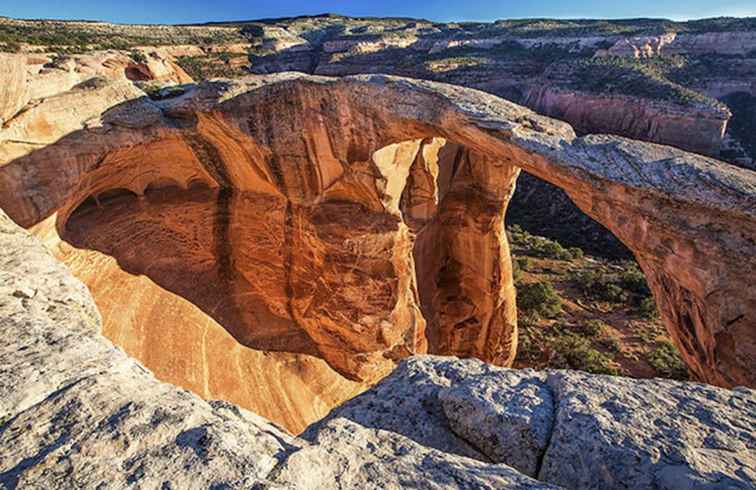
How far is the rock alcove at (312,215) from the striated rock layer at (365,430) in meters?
2.84

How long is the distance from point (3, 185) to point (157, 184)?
3.31 meters

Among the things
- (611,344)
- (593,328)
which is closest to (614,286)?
(593,328)

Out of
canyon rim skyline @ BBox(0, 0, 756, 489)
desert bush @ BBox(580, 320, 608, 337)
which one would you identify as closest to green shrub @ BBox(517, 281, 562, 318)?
canyon rim skyline @ BBox(0, 0, 756, 489)

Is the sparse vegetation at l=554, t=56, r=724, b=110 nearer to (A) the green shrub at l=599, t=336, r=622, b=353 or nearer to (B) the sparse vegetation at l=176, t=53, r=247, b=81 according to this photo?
(A) the green shrub at l=599, t=336, r=622, b=353

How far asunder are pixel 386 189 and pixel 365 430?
6936 millimetres

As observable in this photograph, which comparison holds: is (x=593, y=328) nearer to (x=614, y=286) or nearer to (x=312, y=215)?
(x=614, y=286)

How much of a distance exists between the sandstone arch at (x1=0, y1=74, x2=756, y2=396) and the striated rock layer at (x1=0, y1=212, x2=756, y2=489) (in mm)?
2643

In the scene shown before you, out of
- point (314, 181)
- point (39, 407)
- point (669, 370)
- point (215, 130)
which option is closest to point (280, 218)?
point (314, 181)

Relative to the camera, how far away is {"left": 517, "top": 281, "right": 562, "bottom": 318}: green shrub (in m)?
17.4

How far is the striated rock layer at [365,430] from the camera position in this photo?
233 cm

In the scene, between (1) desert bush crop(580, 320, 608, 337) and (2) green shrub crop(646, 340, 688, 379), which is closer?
(2) green shrub crop(646, 340, 688, 379)

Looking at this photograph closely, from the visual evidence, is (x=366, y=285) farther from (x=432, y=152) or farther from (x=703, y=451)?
(x=703, y=451)

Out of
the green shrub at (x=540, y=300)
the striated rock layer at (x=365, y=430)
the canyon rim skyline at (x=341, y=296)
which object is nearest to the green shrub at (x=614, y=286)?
the canyon rim skyline at (x=341, y=296)

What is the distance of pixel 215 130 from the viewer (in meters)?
9.17
